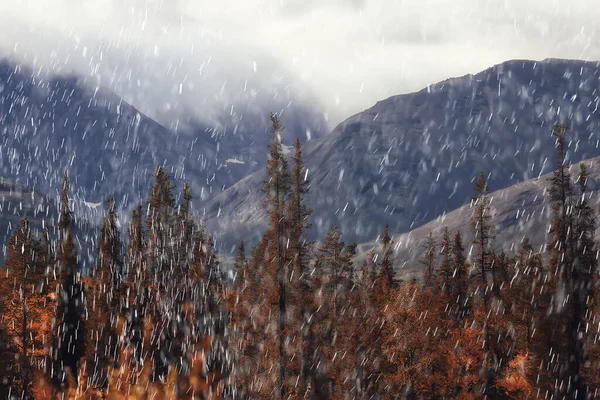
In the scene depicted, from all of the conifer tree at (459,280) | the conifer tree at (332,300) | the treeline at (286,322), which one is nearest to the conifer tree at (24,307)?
the treeline at (286,322)

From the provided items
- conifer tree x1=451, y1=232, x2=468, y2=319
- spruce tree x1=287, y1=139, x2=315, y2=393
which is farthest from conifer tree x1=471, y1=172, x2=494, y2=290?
spruce tree x1=287, y1=139, x2=315, y2=393

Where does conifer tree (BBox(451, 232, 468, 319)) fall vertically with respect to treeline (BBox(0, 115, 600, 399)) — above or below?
above

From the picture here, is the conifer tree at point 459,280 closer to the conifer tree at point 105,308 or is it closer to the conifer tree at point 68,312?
the conifer tree at point 105,308

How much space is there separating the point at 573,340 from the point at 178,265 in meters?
25.2

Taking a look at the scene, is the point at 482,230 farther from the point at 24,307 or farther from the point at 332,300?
the point at 24,307

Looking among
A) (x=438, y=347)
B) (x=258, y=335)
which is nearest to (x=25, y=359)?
(x=258, y=335)

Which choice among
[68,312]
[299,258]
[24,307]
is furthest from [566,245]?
[24,307]

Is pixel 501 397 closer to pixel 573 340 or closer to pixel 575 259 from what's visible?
pixel 573 340

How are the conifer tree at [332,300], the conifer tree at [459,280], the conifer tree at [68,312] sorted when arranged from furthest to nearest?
the conifer tree at [459,280], the conifer tree at [68,312], the conifer tree at [332,300]

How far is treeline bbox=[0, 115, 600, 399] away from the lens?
36.5 metres

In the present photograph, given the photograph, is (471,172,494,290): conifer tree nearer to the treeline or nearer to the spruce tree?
the treeline

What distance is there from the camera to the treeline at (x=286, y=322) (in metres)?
36.5

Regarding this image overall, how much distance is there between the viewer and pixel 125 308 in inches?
1634

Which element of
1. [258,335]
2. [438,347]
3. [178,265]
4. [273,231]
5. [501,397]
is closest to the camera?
[273,231]
